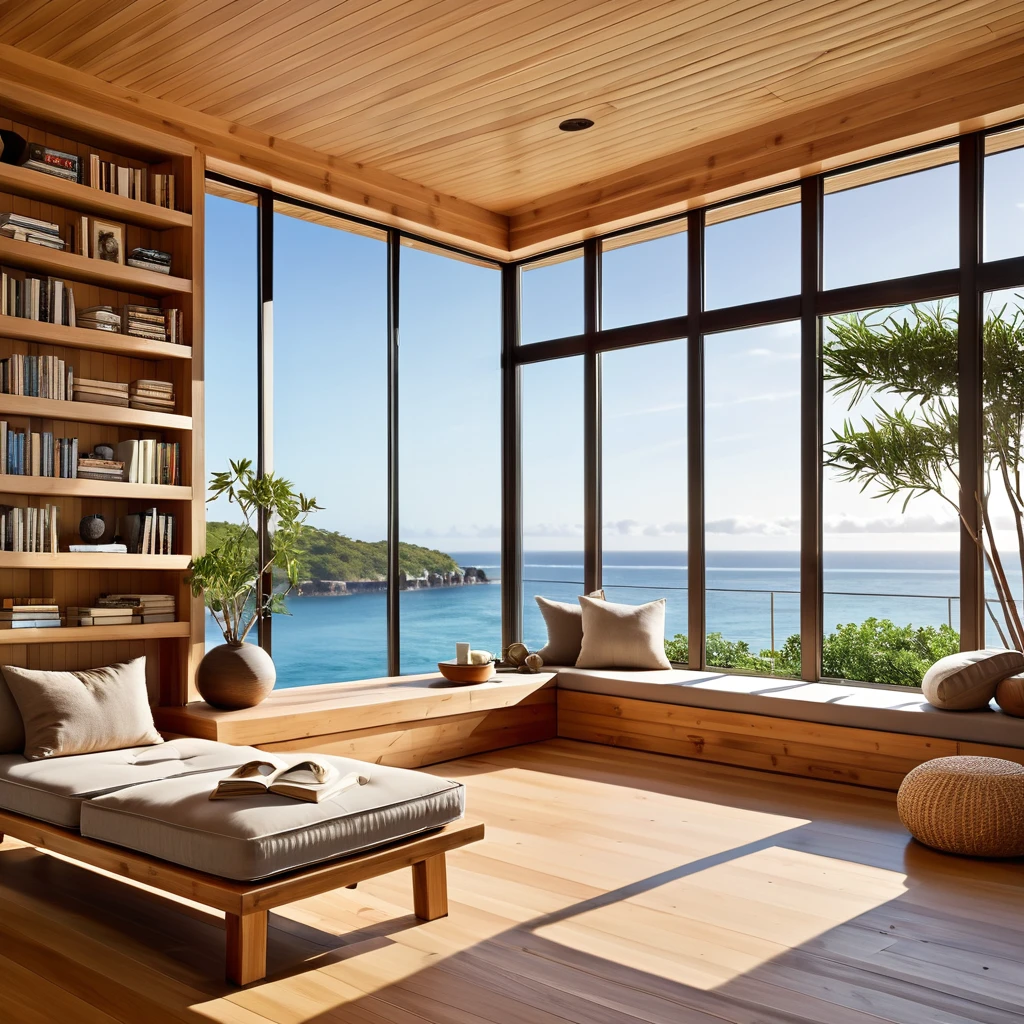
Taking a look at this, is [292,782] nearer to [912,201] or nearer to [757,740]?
[757,740]

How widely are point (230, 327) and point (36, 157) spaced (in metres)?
8.53

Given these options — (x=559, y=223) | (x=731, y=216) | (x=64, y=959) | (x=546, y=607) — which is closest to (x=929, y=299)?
(x=731, y=216)

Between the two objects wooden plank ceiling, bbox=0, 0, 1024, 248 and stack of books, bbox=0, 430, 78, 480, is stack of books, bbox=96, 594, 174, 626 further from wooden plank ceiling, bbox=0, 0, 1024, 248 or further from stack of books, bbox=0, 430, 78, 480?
wooden plank ceiling, bbox=0, 0, 1024, 248

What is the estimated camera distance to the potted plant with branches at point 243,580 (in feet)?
15.3

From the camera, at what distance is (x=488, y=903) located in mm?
3168

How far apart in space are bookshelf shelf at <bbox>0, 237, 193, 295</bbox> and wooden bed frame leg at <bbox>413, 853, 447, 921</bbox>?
10.4 feet

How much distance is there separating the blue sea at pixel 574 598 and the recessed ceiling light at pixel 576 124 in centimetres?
1241

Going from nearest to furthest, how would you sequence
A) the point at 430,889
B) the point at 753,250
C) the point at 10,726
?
the point at 430,889, the point at 10,726, the point at 753,250

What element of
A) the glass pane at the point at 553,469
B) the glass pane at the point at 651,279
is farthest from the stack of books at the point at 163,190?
the glass pane at the point at 553,469

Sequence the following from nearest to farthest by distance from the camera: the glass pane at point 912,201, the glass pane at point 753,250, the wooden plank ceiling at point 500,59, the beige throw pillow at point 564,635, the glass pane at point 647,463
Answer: the wooden plank ceiling at point 500,59, the glass pane at point 912,201, the glass pane at point 753,250, the beige throw pillow at point 564,635, the glass pane at point 647,463

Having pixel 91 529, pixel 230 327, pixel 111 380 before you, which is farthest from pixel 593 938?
pixel 230 327

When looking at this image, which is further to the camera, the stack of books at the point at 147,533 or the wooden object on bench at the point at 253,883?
the stack of books at the point at 147,533

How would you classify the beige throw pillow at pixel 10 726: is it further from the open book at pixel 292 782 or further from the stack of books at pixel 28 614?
the open book at pixel 292 782

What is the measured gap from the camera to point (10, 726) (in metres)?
3.70
